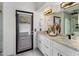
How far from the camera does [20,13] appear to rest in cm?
316

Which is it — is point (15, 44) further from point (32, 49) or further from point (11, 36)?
point (32, 49)

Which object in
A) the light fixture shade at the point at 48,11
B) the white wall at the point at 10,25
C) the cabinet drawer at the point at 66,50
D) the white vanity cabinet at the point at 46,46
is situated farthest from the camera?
the light fixture shade at the point at 48,11

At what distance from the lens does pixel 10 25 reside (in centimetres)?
298

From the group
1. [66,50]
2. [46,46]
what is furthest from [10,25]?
[66,50]

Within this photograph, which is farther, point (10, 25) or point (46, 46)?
point (10, 25)

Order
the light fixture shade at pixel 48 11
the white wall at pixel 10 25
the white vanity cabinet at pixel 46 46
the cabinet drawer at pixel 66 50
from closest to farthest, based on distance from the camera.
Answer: the cabinet drawer at pixel 66 50 < the white vanity cabinet at pixel 46 46 < the white wall at pixel 10 25 < the light fixture shade at pixel 48 11

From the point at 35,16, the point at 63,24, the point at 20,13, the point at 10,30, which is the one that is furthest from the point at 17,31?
the point at 63,24

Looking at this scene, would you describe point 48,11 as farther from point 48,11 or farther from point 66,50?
point 66,50

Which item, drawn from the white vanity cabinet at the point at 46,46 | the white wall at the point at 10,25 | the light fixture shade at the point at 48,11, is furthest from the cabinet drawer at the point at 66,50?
the white wall at the point at 10,25

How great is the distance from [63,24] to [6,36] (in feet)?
6.05

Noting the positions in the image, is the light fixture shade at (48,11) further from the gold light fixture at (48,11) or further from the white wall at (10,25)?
the white wall at (10,25)

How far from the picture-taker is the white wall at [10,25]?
287 centimetres

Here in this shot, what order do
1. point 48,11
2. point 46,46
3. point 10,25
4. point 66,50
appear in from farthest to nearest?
point 48,11
point 10,25
point 46,46
point 66,50

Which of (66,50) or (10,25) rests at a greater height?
(10,25)
